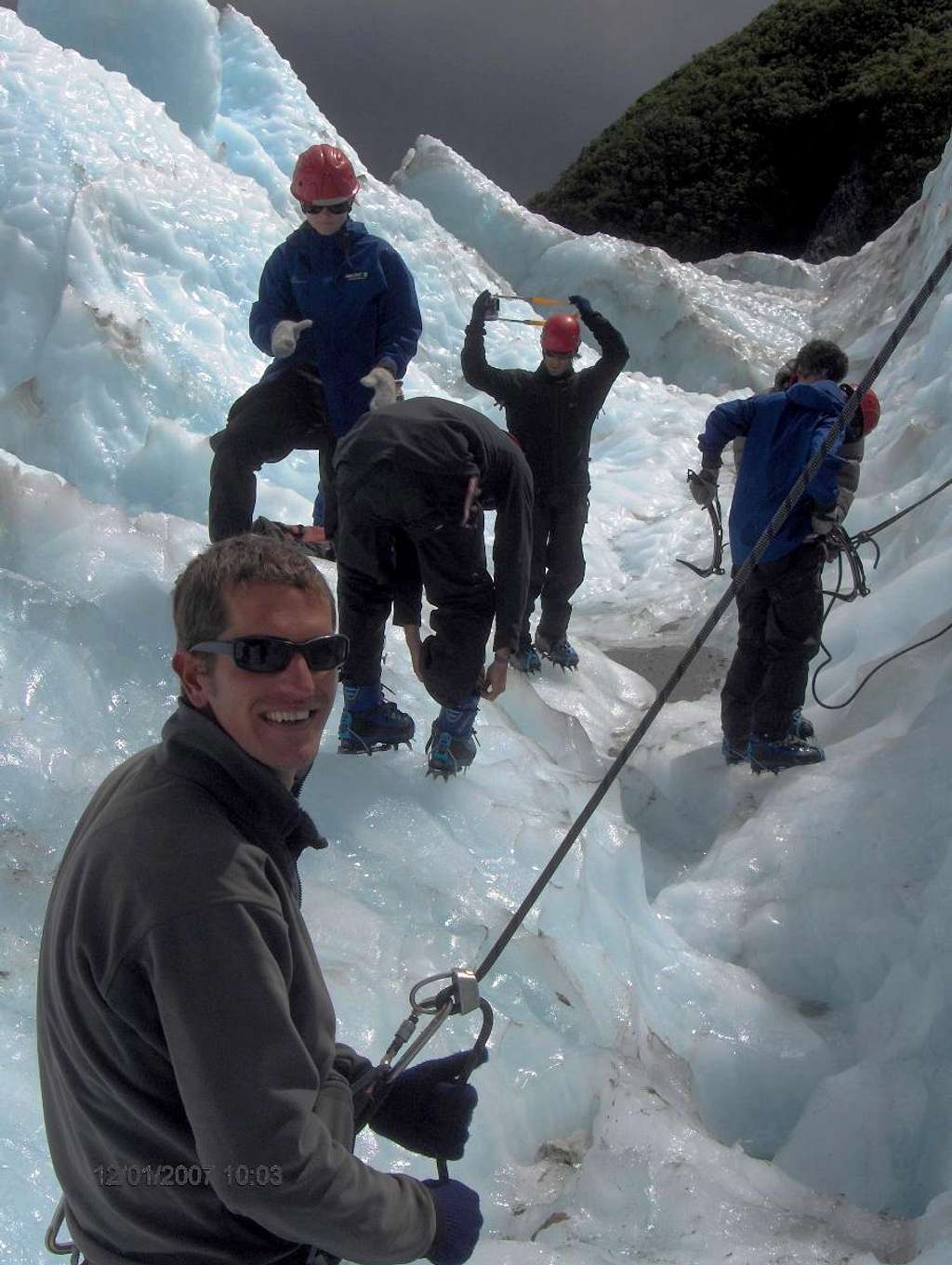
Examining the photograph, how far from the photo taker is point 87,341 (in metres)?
4.86

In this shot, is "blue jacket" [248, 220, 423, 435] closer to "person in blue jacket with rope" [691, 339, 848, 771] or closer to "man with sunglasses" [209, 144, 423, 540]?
"man with sunglasses" [209, 144, 423, 540]

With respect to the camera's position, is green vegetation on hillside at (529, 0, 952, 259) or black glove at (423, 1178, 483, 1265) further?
Answer: green vegetation on hillside at (529, 0, 952, 259)

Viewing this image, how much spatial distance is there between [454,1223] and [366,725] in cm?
180

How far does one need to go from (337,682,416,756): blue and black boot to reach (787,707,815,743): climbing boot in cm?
128

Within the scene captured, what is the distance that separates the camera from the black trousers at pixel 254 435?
3230 mm

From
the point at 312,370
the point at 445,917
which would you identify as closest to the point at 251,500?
the point at 312,370

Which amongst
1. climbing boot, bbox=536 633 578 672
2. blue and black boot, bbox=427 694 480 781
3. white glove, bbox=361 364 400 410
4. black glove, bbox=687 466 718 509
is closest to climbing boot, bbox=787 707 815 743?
black glove, bbox=687 466 718 509

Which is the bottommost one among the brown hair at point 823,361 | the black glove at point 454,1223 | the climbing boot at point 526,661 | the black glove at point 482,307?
the climbing boot at point 526,661

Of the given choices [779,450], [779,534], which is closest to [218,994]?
[779,534]

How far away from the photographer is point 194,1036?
922 mm

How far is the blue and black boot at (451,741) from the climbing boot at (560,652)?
135 centimetres

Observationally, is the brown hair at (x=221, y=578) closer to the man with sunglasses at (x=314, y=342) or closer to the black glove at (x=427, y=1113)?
the black glove at (x=427, y=1113)

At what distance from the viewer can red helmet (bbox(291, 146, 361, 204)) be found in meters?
2.98

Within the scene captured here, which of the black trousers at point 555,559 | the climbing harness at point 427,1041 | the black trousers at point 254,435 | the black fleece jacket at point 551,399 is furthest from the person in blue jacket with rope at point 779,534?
the climbing harness at point 427,1041
